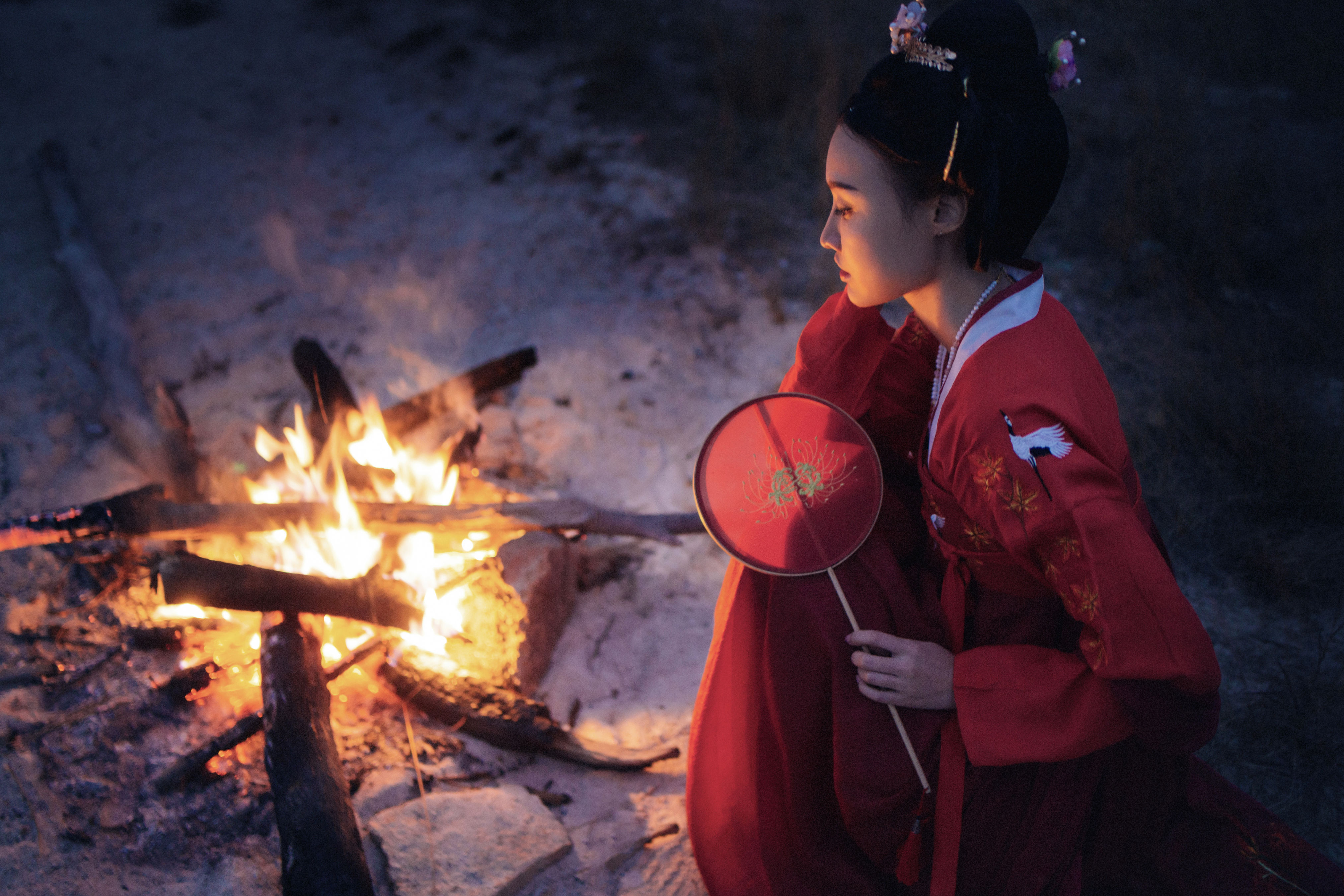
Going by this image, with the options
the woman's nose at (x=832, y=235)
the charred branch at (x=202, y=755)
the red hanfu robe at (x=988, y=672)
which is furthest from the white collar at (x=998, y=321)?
the charred branch at (x=202, y=755)

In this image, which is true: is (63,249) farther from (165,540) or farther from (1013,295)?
(1013,295)

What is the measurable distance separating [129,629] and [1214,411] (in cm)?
426

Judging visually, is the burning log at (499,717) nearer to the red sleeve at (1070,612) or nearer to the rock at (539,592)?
the rock at (539,592)

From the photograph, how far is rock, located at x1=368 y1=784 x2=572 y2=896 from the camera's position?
6.40 feet

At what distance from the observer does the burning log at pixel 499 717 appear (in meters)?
2.38

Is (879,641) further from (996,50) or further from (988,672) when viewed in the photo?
(996,50)

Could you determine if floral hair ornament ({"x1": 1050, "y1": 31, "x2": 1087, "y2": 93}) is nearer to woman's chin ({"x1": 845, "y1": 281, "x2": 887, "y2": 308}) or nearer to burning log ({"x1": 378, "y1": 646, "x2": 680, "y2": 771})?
woman's chin ({"x1": 845, "y1": 281, "x2": 887, "y2": 308})

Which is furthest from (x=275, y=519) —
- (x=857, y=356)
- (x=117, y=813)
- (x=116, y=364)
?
(x=857, y=356)

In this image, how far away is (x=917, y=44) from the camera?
4.84 feet

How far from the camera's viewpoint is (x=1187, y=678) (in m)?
1.35

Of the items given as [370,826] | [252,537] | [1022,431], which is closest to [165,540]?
[252,537]

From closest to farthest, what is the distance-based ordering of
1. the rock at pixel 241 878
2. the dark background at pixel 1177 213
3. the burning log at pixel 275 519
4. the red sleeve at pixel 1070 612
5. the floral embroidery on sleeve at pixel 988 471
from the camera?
the red sleeve at pixel 1070 612 < the floral embroidery on sleeve at pixel 988 471 < the rock at pixel 241 878 < the burning log at pixel 275 519 < the dark background at pixel 1177 213

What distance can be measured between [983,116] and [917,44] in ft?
0.66

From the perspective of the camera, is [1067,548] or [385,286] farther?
[385,286]
